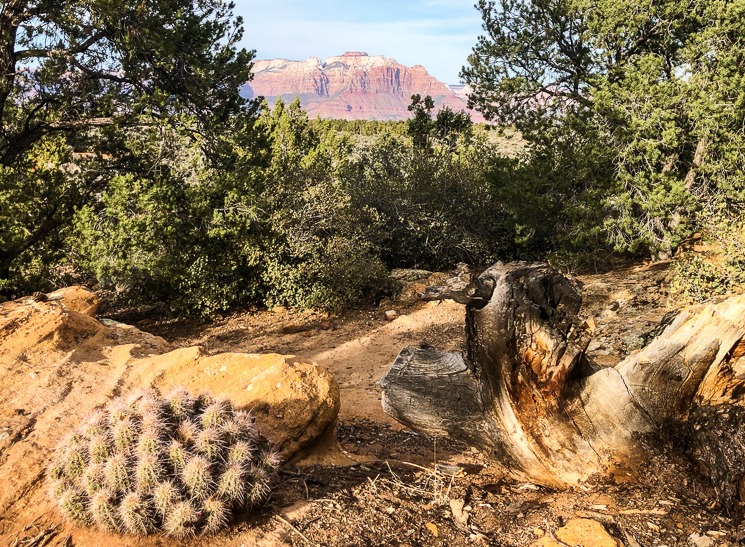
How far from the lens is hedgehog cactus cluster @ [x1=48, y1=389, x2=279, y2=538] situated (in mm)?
2908

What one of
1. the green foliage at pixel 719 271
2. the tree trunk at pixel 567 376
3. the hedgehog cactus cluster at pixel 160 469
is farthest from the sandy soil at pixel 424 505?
the green foliage at pixel 719 271

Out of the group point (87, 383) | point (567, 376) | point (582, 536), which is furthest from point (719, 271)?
point (87, 383)

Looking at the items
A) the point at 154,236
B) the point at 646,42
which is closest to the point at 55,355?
the point at 154,236

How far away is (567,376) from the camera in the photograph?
3539 mm

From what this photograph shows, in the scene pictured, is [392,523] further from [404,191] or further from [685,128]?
[404,191]

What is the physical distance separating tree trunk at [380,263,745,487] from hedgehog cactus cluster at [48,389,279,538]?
1561 millimetres

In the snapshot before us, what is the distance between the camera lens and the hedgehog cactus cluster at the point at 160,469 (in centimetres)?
Answer: 291

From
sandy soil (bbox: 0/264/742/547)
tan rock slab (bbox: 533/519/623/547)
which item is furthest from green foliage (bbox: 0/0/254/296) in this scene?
tan rock slab (bbox: 533/519/623/547)

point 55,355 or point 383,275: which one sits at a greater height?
point 55,355

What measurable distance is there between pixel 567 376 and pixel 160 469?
254 centimetres

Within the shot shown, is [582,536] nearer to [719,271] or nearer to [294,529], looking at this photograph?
[294,529]

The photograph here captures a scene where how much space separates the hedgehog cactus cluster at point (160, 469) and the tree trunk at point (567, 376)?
156 centimetres

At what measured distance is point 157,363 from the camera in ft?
16.5

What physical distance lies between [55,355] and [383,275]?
8.68 metres
